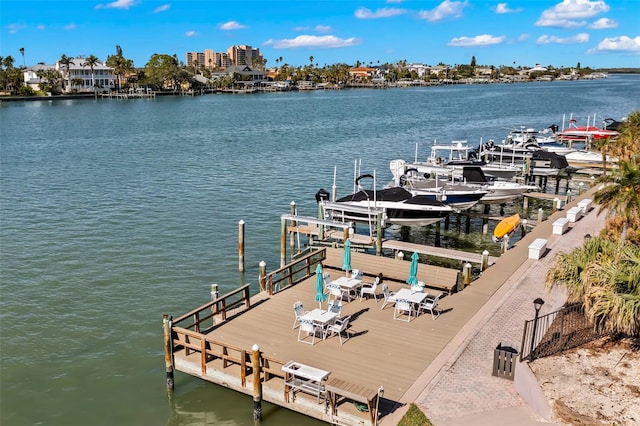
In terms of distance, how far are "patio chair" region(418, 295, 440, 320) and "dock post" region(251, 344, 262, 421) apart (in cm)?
641

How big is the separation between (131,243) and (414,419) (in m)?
22.7

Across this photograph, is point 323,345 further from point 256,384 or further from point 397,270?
point 397,270

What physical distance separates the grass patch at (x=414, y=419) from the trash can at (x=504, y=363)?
2.64 metres

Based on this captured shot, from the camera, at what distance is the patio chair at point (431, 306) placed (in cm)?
1838

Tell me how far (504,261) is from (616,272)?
1020 cm

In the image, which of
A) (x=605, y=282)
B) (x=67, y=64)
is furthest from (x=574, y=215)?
(x=67, y=64)

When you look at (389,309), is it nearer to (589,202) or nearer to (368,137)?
(589,202)

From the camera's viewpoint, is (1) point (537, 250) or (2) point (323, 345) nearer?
(2) point (323, 345)

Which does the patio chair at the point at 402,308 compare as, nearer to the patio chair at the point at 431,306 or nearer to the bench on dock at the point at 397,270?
the patio chair at the point at 431,306

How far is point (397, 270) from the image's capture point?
21.8 meters

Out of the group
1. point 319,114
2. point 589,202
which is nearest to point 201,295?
point 589,202

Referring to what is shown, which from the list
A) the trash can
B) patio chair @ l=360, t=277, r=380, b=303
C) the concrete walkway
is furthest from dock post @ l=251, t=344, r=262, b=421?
patio chair @ l=360, t=277, r=380, b=303

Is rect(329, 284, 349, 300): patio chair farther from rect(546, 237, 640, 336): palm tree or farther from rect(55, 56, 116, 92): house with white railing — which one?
rect(55, 56, 116, 92): house with white railing

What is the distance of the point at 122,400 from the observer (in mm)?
16906
